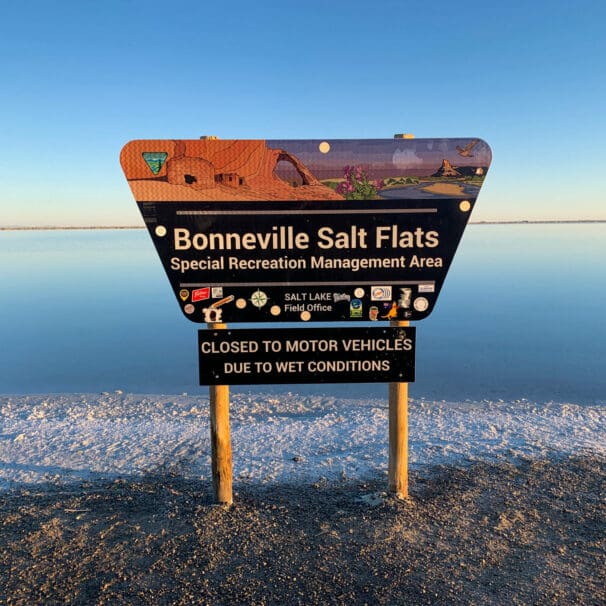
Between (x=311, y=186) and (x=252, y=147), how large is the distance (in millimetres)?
501

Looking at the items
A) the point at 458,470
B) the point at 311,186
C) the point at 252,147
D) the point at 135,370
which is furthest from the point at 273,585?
the point at 135,370

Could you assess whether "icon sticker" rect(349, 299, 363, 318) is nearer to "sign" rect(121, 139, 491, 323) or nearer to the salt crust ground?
"sign" rect(121, 139, 491, 323)

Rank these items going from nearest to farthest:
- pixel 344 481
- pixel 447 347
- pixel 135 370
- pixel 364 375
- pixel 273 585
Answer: pixel 273 585
pixel 364 375
pixel 344 481
pixel 135 370
pixel 447 347

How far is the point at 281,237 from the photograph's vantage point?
143 inches

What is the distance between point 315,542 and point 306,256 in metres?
2.00

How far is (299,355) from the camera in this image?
3.77 m

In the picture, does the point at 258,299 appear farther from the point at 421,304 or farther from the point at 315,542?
the point at 315,542

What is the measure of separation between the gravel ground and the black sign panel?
4.95 feet

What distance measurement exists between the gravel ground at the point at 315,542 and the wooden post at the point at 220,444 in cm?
14

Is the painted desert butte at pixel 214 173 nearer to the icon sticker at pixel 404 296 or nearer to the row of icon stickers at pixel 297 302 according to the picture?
the row of icon stickers at pixel 297 302

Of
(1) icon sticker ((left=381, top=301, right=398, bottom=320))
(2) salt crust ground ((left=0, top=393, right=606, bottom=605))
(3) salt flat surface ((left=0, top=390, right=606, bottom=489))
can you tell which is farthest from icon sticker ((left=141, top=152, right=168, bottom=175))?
(3) salt flat surface ((left=0, top=390, right=606, bottom=489))

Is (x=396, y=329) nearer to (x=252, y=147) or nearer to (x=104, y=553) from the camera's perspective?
(x=252, y=147)

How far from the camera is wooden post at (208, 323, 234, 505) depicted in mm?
3889

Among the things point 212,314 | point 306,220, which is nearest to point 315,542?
point 212,314
